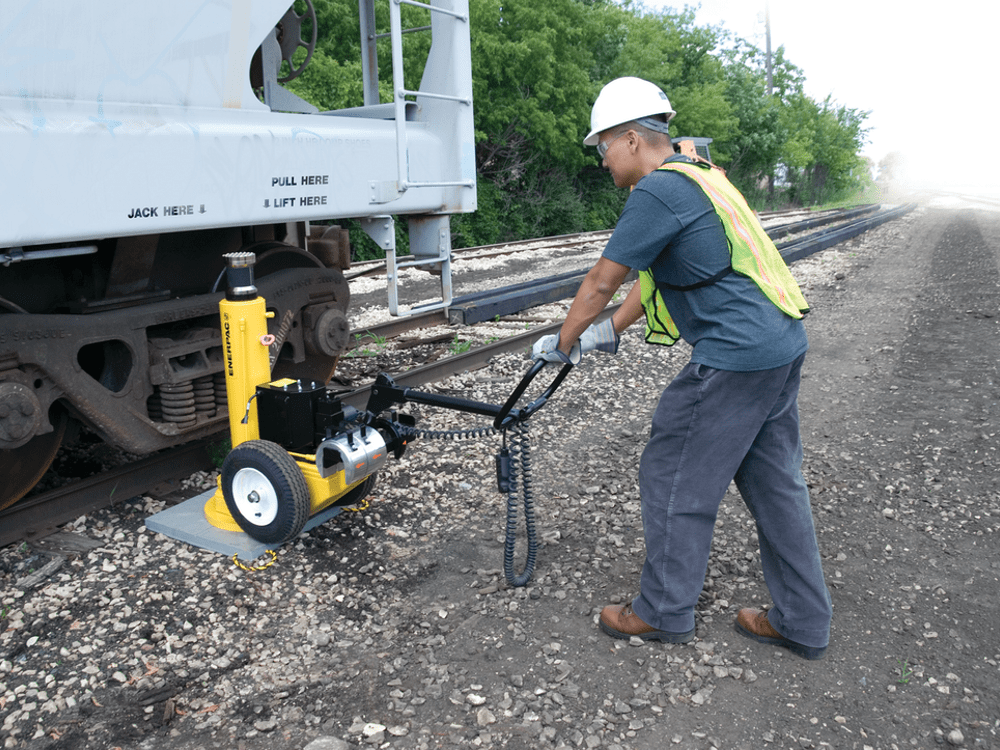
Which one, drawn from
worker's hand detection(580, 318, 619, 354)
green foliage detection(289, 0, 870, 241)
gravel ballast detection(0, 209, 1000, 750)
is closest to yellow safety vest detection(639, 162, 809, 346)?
worker's hand detection(580, 318, 619, 354)

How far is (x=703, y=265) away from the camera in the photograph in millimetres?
2773

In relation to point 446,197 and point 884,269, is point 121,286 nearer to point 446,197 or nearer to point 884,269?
point 446,197

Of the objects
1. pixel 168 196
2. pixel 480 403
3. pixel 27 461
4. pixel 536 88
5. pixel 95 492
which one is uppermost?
pixel 536 88

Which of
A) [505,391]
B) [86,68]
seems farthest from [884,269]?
[86,68]

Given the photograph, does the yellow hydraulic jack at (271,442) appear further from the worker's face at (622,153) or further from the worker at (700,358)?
the worker's face at (622,153)

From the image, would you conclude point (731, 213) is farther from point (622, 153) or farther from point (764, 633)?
point (764, 633)

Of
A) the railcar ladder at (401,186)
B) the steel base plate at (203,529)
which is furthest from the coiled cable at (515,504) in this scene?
the railcar ladder at (401,186)

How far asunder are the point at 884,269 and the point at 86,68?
1566 centimetres

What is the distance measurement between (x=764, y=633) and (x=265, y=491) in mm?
2344

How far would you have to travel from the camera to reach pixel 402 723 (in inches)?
110

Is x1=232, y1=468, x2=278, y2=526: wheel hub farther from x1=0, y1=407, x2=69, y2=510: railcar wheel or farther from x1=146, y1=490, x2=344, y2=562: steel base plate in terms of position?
x1=0, y1=407, x2=69, y2=510: railcar wheel

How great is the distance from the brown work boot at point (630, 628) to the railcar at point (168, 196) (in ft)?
8.39

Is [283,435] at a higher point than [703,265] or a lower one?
lower

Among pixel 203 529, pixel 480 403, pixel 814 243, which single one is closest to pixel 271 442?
pixel 203 529
